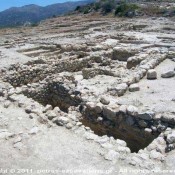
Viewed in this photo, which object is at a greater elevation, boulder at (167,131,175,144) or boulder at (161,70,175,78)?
boulder at (167,131,175,144)

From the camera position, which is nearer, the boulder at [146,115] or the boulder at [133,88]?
the boulder at [146,115]

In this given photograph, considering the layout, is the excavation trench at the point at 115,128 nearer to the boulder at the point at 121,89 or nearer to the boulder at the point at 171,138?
the boulder at the point at 171,138

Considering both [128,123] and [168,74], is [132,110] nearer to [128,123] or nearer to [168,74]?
[128,123]

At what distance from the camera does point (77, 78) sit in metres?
13.9

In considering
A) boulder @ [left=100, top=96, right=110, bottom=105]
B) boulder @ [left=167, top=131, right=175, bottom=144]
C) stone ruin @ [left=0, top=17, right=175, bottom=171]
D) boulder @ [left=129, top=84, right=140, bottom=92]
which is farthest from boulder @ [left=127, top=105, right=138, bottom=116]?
boulder @ [left=129, top=84, right=140, bottom=92]

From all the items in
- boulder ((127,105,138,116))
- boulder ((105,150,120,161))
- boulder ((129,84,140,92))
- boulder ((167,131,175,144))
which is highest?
boulder ((127,105,138,116))

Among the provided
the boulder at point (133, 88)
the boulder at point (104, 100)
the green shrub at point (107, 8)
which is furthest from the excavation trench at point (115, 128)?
the green shrub at point (107, 8)

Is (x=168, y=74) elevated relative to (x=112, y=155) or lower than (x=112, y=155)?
lower

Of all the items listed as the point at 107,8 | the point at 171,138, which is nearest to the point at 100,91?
the point at 171,138

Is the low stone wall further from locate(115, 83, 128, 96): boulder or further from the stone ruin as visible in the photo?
locate(115, 83, 128, 96): boulder

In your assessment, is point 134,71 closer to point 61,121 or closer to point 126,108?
point 126,108

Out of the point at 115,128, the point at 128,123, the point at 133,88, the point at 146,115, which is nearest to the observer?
the point at 146,115

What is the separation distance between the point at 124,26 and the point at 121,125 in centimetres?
2417

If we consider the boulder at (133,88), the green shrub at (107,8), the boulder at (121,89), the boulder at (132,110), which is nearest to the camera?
the boulder at (132,110)
